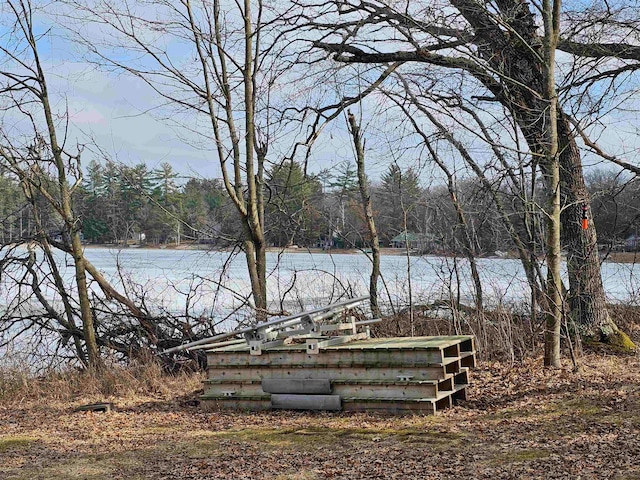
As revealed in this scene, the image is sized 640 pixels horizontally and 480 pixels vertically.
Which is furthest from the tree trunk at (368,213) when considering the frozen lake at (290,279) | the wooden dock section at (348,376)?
the wooden dock section at (348,376)

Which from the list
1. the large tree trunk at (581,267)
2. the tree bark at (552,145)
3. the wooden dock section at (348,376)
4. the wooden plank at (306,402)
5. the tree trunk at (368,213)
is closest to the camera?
the wooden dock section at (348,376)

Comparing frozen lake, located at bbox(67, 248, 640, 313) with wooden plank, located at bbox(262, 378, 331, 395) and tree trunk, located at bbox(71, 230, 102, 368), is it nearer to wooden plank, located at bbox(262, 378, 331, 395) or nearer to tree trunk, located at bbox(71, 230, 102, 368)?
tree trunk, located at bbox(71, 230, 102, 368)

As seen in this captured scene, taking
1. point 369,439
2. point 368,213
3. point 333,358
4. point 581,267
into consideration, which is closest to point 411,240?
point 368,213

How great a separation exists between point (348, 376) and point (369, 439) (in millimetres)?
1347

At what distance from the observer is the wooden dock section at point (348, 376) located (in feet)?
24.2

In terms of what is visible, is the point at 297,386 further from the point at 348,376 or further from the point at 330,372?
the point at 348,376

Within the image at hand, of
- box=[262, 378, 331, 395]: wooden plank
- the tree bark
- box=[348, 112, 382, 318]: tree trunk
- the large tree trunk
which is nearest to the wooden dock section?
box=[262, 378, 331, 395]: wooden plank

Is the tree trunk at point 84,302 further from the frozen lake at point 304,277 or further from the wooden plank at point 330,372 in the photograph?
the wooden plank at point 330,372

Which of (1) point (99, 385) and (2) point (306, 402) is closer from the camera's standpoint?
(2) point (306, 402)

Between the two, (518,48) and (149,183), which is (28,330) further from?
(518,48)

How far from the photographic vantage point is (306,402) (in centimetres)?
784

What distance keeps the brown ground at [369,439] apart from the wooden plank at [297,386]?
273mm

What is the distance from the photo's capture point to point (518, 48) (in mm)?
10195

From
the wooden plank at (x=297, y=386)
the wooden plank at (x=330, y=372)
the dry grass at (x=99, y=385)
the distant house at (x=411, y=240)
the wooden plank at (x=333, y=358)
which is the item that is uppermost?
the distant house at (x=411, y=240)
